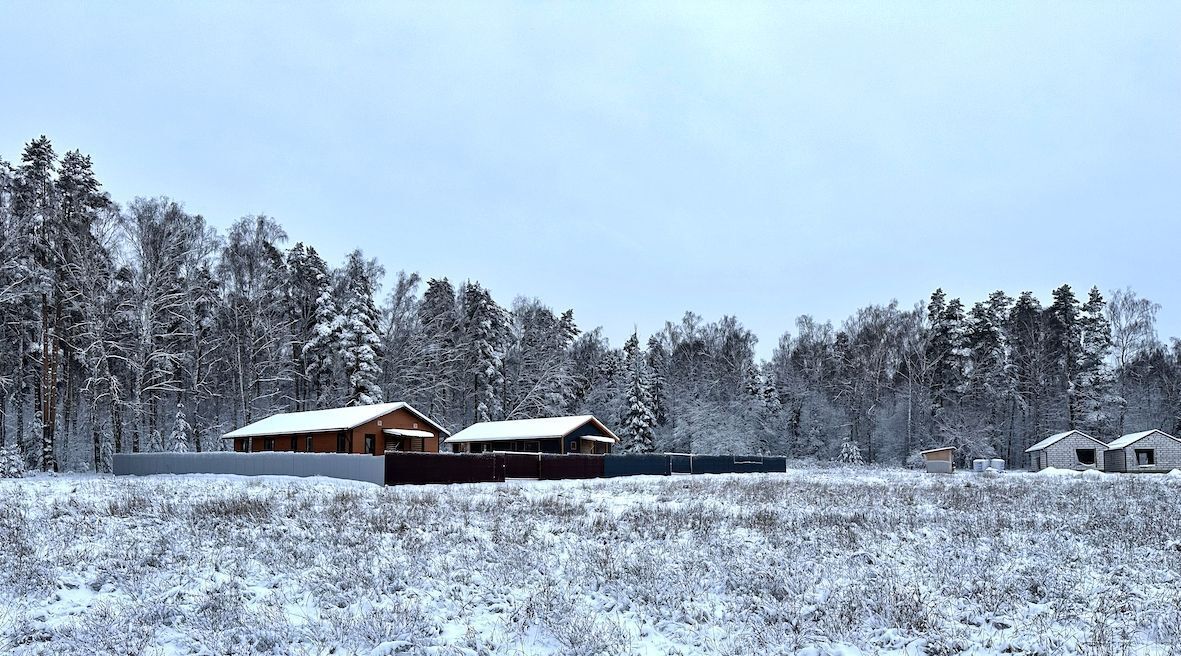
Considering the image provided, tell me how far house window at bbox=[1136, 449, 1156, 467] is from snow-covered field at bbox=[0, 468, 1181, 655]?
138ft

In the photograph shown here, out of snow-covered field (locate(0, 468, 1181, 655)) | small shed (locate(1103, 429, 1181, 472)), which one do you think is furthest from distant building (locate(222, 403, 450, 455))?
small shed (locate(1103, 429, 1181, 472))

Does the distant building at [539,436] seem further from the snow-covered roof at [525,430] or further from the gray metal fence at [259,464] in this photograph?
the gray metal fence at [259,464]

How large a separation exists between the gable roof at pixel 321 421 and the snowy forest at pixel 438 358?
2.86 metres

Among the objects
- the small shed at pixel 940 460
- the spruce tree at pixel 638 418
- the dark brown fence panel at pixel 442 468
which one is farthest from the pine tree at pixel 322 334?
the small shed at pixel 940 460

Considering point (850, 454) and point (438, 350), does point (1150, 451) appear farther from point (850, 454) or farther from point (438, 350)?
point (438, 350)

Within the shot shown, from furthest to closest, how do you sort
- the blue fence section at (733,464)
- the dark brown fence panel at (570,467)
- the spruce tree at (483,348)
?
the spruce tree at (483,348) → the blue fence section at (733,464) → the dark brown fence panel at (570,467)

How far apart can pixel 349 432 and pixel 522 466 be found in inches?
417

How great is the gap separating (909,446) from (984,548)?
179 ft

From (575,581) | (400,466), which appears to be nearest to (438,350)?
(400,466)

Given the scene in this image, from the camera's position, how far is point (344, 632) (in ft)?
30.3

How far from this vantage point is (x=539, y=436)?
51312 mm

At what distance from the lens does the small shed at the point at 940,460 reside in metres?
52.2

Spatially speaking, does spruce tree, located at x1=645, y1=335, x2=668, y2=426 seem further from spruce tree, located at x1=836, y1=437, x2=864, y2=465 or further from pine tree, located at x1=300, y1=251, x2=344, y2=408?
pine tree, located at x1=300, y1=251, x2=344, y2=408

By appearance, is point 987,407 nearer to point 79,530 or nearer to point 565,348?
point 565,348
